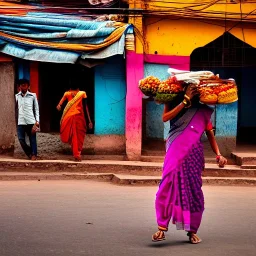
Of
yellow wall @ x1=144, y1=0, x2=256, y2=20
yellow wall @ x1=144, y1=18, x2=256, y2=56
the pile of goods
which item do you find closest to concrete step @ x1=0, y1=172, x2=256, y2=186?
yellow wall @ x1=144, y1=18, x2=256, y2=56

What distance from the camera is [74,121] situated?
45.8 ft

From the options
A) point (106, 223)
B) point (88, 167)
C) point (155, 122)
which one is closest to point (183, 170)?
point (106, 223)

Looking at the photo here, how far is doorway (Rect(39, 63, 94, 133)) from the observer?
49.6ft

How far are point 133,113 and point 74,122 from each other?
4.28 feet

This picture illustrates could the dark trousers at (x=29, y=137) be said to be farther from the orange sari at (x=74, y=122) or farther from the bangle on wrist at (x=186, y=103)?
the bangle on wrist at (x=186, y=103)

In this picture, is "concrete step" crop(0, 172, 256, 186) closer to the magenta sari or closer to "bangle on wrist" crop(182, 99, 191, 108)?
the magenta sari

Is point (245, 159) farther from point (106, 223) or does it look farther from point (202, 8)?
point (106, 223)

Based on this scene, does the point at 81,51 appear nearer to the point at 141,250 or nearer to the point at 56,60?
the point at 56,60

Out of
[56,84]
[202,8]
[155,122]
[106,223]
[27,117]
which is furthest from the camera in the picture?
[56,84]

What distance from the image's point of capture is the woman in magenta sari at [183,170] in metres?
6.64

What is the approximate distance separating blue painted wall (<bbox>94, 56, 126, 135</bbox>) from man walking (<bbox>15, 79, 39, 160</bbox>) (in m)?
1.55

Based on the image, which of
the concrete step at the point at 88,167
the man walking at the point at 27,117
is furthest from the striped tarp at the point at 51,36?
the concrete step at the point at 88,167

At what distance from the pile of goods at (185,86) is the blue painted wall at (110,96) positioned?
7761mm

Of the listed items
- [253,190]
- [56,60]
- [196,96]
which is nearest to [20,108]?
[56,60]
